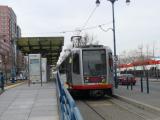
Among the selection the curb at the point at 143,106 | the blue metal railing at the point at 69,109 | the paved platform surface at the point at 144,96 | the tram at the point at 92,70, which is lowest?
the curb at the point at 143,106

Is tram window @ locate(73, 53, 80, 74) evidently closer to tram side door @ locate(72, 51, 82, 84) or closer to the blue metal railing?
tram side door @ locate(72, 51, 82, 84)

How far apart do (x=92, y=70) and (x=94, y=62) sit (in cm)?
57

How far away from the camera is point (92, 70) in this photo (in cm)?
2645

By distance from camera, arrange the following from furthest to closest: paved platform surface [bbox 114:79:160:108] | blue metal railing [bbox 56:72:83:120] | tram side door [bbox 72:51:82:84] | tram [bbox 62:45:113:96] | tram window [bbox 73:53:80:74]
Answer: tram window [bbox 73:53:80:74] → tram side door [bbox 72:51:82:84] → tram [bbox 62:45:113:96] → paved platform surface [bbox 114:79:160:108] → blue metal railing [bbox 56:72:83:120]

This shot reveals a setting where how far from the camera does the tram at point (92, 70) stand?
26.2 metres

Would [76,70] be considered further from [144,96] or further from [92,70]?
[144,96]

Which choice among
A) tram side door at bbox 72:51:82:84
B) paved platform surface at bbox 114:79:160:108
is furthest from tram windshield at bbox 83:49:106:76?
paved platform surface at bbox 114:79:160:108

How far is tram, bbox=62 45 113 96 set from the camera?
26.2m

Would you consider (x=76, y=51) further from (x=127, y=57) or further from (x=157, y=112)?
(x=127, y=57)

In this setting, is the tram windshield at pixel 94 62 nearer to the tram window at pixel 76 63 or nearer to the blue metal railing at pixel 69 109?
the tram window at pixel 76 63

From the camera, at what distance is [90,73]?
26375 millimetres

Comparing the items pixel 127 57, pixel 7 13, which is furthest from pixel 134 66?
pixel 127 57

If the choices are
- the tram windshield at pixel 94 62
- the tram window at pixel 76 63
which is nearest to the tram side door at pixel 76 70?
the tram window at pixel 76 63

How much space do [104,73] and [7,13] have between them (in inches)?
3226
